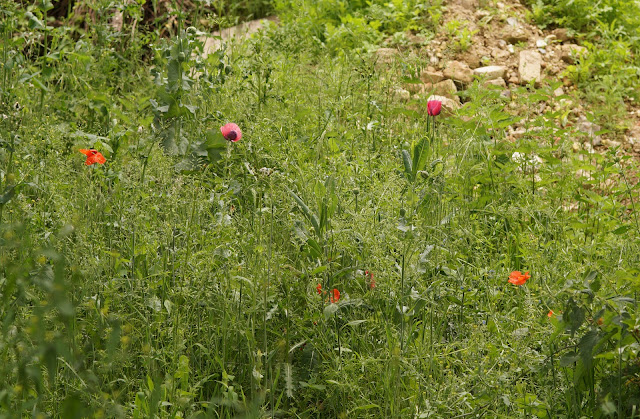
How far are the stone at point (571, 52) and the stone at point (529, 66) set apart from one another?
7.7 inches

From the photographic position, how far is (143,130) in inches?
138

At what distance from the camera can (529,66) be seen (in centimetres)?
467

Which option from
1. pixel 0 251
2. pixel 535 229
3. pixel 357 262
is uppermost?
pixel 0 251

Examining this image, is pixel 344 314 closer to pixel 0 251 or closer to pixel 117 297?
pixel 117 297

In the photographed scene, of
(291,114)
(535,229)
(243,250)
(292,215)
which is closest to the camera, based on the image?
(243,250)

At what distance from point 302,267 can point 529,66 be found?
9.45 ft

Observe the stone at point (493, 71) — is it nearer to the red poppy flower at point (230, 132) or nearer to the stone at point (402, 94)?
the stone at point (402, 94)

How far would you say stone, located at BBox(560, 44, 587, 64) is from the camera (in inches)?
187

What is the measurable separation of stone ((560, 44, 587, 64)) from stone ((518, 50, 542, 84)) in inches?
7.7

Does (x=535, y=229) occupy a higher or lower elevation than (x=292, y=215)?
lower

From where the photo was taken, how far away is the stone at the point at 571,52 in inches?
187

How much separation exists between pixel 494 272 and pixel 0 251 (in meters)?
1.69

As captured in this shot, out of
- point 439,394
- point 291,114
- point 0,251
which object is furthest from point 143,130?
point 439,394

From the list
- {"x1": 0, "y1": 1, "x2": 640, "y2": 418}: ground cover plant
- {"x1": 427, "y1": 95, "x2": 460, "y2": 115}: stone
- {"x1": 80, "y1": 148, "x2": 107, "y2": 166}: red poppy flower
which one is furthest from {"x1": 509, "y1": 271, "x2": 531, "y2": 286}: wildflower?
{"x1": 427, "y1": 95, "x2": 460, "y2": 115}: stone
